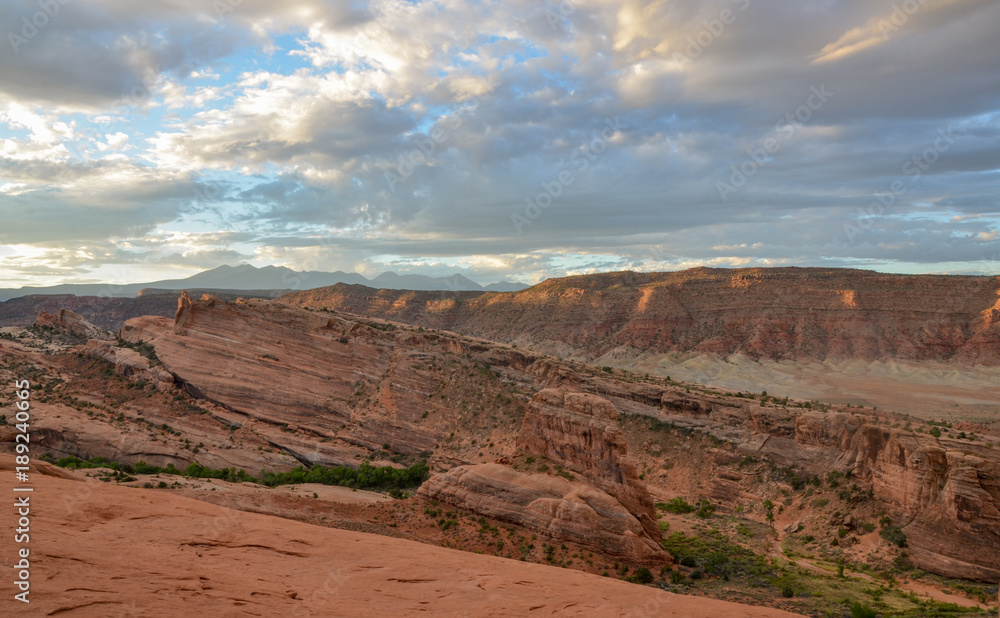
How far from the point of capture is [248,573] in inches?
494

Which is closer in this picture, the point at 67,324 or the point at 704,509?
the point at 704,509

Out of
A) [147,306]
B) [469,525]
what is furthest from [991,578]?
[147,306]

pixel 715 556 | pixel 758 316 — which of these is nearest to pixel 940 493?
pixel 715 556

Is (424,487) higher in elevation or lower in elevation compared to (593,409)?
lower

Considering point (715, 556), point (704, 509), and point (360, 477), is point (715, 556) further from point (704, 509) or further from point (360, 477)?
point (360, 477)

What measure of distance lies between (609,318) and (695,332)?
1624 cm

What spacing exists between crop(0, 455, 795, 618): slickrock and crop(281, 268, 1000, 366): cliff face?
86274 millimetres

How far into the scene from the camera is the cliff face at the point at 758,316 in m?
90.8

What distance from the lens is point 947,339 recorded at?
8912 centimetres

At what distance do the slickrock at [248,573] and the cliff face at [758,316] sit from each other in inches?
3397

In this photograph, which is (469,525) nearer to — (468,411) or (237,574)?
(237,574)

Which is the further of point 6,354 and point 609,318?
point 609,318

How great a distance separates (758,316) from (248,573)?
100616mm

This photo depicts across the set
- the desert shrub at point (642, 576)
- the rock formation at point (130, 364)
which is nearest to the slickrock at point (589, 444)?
the desert shrub at point (642, 576)
